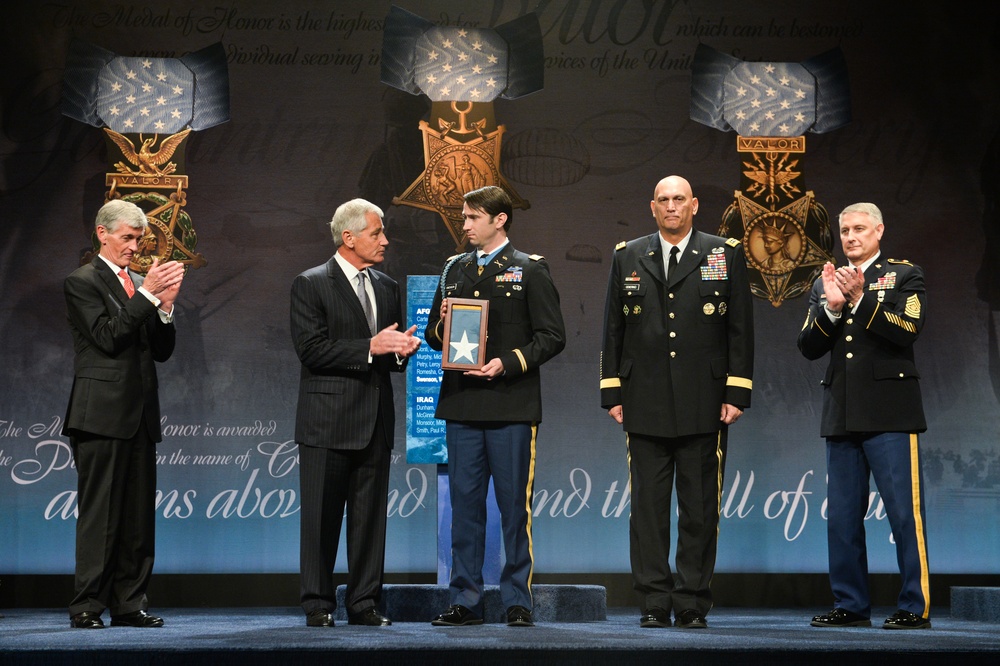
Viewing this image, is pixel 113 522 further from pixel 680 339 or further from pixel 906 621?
pixel 906 621

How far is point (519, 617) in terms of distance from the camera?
13.1ft

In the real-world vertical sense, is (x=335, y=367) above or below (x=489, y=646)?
above

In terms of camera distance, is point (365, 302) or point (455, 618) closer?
point (455, 618)

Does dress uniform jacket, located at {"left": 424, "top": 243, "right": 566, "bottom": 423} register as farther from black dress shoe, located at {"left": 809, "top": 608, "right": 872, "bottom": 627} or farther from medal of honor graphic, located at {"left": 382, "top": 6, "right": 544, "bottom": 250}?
medal of honor graphic, located at {"left": 382, "top": 6, "right": 544, "bottom": 250}

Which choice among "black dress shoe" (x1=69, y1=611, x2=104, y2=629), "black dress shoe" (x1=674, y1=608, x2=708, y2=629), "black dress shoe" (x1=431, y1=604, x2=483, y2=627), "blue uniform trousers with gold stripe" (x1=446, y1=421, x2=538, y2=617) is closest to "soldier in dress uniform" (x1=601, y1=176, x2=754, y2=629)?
"black dress shoe" (x1=674, y1=608, x2=708, y2=629)

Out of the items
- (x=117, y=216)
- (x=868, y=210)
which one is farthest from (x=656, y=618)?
(x=117, y=216)

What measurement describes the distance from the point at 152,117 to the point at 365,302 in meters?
2.40

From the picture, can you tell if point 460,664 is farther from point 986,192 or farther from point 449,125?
point 986,192

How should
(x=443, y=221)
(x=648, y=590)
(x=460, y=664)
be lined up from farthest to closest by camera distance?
(x=443, y=221)
(x=648, y=590)
(x=460, y=664)

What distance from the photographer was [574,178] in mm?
6020

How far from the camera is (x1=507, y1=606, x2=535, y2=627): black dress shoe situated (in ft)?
13.1

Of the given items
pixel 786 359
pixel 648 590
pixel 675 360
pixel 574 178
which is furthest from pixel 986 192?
pixel 648 590

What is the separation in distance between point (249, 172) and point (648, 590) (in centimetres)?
330

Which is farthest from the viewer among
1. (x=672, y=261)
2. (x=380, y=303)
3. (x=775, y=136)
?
(x=775, y=136)
